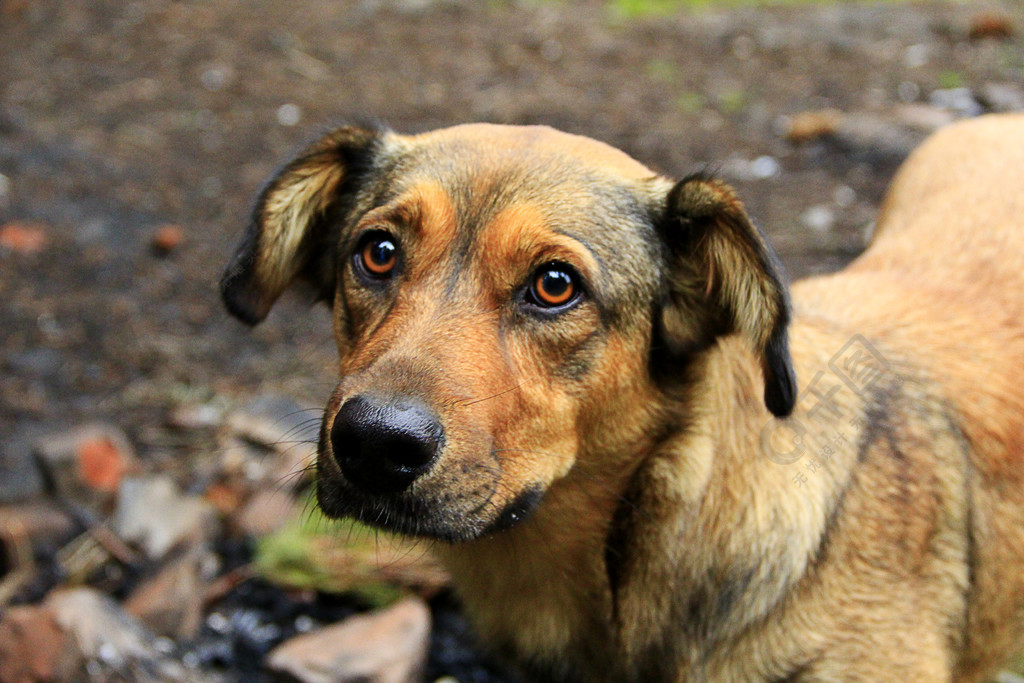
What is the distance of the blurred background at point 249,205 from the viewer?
13.0ft

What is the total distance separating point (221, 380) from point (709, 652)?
3.51 metres

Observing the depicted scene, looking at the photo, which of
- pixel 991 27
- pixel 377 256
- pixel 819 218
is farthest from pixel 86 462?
pixel 991 27

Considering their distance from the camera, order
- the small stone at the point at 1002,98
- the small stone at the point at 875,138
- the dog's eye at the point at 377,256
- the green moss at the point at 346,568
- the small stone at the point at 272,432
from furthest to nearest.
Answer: the small stone at the point at 1002,98 < the small stone at the point at 875,138 < the small stone at the point at 272,432 < the green moss at the point at 346,568 < the dog's eye at the point at 377,256

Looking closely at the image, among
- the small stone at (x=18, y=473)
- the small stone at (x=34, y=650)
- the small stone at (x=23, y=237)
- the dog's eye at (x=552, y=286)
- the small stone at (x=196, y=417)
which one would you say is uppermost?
the dog's eye at (x=552, y=286)

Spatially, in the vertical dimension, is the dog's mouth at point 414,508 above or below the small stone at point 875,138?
above

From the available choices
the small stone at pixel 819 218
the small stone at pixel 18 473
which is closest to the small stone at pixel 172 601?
the small stone at pixel 18 473

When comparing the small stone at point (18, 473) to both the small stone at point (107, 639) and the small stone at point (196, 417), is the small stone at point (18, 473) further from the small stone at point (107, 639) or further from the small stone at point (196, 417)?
the small stone at point (107, 639)

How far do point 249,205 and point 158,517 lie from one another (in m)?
1.61

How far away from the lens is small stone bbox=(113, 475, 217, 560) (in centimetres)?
423

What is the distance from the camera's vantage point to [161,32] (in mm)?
9016

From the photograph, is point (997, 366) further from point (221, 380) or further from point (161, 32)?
point (161, 32)

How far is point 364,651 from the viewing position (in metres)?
3.60

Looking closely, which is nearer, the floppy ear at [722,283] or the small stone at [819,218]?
the floppy ear at [722,283]

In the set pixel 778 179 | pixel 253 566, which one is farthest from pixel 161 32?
pixel 253 566
